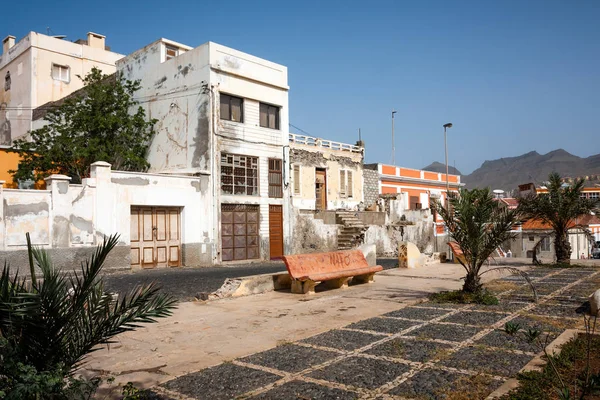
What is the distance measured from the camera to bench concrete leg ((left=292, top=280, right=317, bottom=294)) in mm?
11086

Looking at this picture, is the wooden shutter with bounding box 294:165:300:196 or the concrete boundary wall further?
the wooden shutter with bounding box 294:165:300:196

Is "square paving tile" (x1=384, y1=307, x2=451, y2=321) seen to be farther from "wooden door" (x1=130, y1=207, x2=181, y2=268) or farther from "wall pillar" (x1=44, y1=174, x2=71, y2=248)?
"wooden door" (x1=130, y1=207, x2=181, y2=268)

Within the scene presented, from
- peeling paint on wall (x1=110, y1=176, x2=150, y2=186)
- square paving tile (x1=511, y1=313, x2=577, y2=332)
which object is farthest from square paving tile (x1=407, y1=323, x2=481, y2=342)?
peeling paint on wall (x1=110, y1=176, x2=150, y2=186)

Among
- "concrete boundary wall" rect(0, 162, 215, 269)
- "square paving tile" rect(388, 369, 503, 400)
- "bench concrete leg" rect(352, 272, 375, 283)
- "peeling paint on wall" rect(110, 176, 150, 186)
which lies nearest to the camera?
"square paving tile" rect(388, 369, 503, 400)

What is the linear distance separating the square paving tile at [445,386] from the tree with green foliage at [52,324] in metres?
2.45

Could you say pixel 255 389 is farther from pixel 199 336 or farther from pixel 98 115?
pixel 98 115

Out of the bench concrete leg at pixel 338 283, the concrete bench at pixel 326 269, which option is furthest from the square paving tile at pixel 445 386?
the bench concrete leg at pixel 338 283

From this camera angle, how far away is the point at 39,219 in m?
14.9

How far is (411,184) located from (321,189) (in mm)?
15293

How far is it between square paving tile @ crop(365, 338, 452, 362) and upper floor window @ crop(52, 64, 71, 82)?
2957 centimetres

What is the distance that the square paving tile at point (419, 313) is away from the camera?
8172 millimetres

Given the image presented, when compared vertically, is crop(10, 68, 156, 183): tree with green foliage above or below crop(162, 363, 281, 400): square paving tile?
above

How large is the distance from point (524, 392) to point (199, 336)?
14.7 feet

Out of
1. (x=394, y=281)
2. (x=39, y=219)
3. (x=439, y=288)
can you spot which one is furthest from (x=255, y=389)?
(x=39, y=219)
